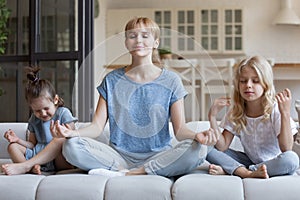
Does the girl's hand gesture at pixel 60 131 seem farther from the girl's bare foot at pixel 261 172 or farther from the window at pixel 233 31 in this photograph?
the window at pixel 233 31

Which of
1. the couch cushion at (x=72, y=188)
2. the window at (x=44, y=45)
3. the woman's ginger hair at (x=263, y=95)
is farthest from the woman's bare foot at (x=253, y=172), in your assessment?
the window at (x=44, y=45)

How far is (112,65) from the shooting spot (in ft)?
7.55

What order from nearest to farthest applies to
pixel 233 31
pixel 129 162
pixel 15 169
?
pixel 15 169, pixel 129 162, pixel 233 31

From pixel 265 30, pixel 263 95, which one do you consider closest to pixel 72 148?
pixel 263 95

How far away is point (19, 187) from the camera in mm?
1821

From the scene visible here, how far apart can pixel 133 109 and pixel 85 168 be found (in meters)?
0.31

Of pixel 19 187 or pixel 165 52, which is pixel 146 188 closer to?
pixel 19 187

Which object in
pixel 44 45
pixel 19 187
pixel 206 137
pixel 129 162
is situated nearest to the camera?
pixel 19 187

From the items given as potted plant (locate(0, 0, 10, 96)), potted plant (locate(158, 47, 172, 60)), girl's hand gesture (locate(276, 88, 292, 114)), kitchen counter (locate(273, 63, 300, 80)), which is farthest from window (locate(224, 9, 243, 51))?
girl's hand gesture (locate(276, 88, 292, 114))

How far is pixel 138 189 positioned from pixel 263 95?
2.37 ft

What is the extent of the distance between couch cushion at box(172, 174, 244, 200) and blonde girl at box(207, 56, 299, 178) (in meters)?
0.25

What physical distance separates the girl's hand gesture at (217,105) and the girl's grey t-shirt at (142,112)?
135 mm

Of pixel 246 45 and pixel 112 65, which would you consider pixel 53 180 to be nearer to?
pixel 112 65

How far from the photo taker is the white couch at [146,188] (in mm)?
1698
